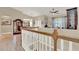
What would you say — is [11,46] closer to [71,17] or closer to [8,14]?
[71,17]

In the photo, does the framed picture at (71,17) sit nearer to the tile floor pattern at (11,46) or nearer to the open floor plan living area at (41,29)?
the open floor plan living area at (41,29)

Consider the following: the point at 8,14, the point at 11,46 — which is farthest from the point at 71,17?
the point at 8,14

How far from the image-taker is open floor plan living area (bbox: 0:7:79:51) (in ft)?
7.01

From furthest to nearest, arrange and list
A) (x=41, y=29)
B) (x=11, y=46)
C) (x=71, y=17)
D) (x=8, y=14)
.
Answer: (x=8, y=14) → (x=71, y=17) → (x=11, y=46) → (x=41, y=29)

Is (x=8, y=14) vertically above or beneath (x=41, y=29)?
above

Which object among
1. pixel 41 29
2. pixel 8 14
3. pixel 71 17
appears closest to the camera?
pixel 41 29

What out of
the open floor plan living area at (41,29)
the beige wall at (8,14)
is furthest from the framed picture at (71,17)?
the beige wall at (8,14)

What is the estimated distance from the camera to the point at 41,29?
5.87m

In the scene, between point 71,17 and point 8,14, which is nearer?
point 71,17
